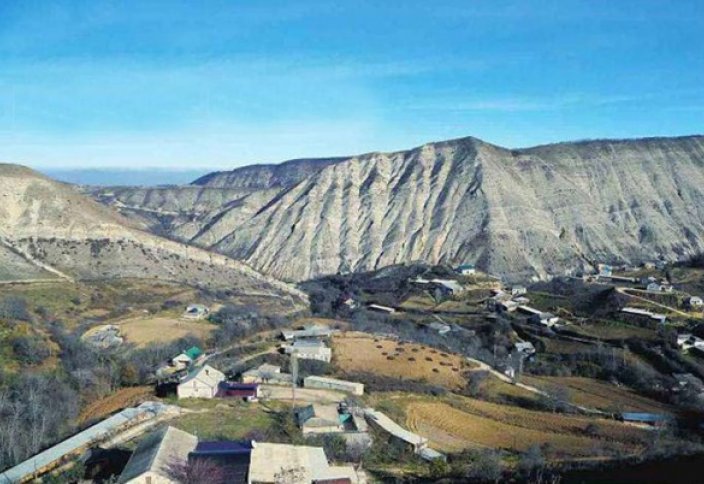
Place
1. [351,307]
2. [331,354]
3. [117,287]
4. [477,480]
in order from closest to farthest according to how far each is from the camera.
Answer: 1. [477,480]
2. [331,354]
3. [117,287]
4. [351,307]

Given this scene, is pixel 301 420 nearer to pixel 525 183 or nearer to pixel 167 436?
pixel 167 436

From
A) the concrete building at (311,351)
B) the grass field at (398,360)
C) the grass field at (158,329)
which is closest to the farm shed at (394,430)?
the grass field at (398,360)

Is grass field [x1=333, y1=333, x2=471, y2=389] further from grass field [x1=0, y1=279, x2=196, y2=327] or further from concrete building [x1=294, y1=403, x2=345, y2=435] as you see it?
grass field [x1=0, y1=279, x2=196, y2=327]

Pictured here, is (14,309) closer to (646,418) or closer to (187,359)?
(187,359)

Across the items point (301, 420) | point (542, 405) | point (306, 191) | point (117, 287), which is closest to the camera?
point (301, 420)

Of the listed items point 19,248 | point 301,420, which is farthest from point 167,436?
point 19,248

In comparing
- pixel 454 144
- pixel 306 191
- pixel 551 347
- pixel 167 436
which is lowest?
pixel 551 347

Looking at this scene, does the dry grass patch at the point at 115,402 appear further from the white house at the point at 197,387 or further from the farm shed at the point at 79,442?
the farm shed at the point at 79,442

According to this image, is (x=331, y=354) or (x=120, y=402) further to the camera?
(x=331, y=354)
